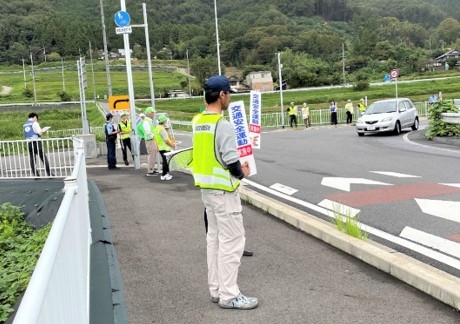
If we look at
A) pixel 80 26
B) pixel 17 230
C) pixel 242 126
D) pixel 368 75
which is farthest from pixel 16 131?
pixel 80 26

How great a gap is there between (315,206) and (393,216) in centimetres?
145

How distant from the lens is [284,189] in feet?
35.2

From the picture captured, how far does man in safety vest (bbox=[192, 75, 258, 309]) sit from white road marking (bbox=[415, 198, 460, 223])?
12.1 feet

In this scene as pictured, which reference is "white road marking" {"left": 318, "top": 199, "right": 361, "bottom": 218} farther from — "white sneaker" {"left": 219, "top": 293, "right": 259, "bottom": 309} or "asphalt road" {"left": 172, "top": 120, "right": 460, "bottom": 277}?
"white sneaker" {"left": 219, "top": 293, "right": 259, "bottom": 309}

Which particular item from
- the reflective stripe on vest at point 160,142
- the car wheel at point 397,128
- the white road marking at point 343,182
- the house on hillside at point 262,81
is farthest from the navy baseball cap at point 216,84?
the house on hillside at point 262,81

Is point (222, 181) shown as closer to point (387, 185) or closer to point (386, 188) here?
point (386, 188)

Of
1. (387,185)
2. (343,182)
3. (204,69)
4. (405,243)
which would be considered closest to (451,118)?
(343,182)

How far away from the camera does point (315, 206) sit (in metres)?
8.74

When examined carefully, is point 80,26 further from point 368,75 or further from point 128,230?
point 128,230

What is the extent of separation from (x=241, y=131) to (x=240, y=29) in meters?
146

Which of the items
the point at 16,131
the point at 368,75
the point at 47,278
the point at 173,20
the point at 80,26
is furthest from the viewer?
the point at 173,20

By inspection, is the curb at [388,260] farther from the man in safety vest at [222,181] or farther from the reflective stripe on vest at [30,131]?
the reflective stripe on vest at [30,131]

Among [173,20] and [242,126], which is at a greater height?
[173,20]

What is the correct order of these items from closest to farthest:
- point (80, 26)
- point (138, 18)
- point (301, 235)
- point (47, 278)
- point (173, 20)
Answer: point (47, 278) → point (301, 235) → point (138, 18) → point (80, 26) → point (173, 20)
